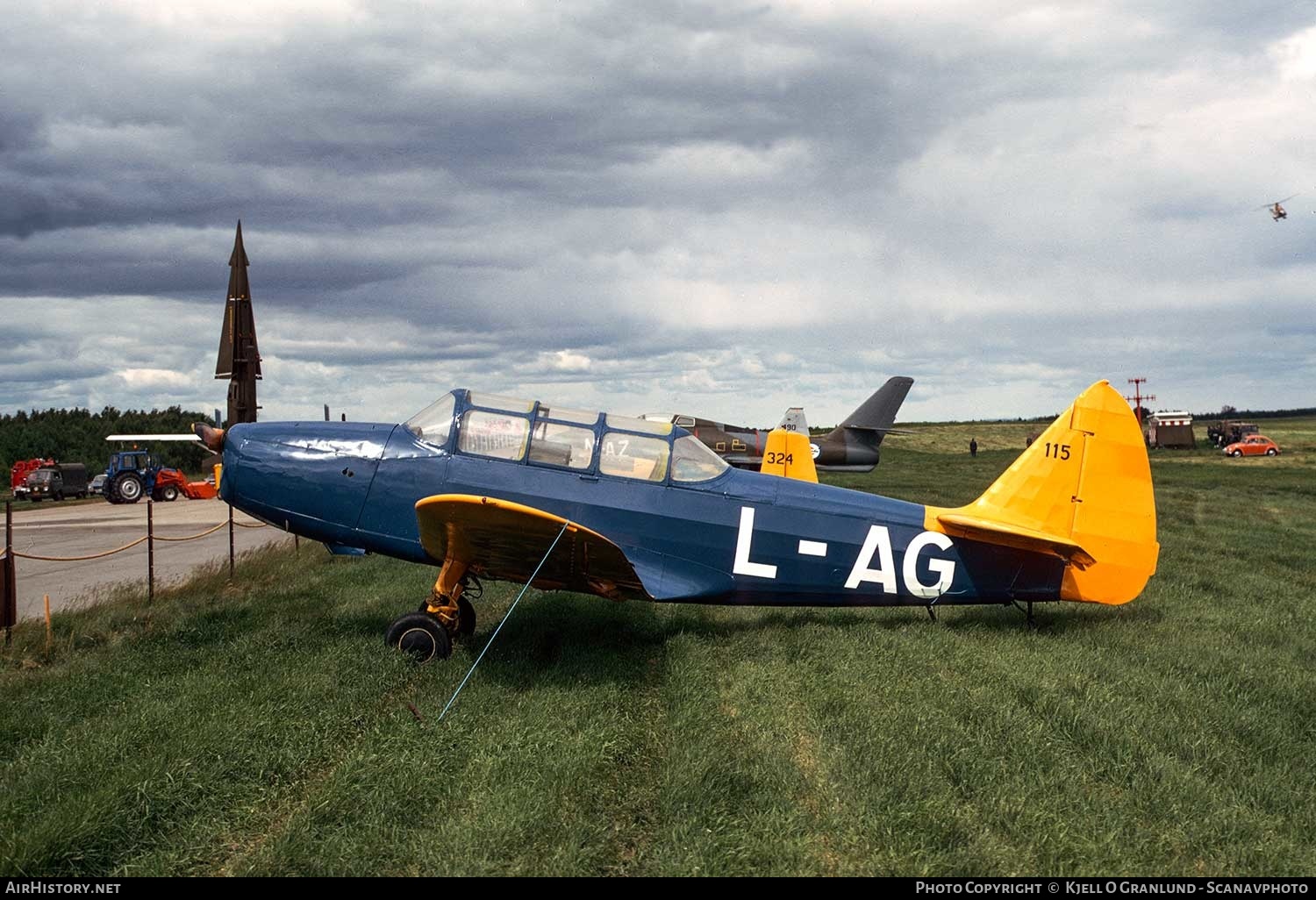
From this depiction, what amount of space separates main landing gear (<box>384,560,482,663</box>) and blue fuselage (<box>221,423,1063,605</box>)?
44 centimetres

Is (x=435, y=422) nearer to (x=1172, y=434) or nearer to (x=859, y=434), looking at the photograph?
(x=859, y=434)

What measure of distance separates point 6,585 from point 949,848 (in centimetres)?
791

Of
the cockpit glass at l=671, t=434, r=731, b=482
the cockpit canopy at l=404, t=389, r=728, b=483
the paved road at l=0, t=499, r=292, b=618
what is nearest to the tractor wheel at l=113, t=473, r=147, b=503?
the paved road at l=0, t=499, r=292, b=618

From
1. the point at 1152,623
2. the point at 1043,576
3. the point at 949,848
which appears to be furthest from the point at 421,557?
the point at 1152,623

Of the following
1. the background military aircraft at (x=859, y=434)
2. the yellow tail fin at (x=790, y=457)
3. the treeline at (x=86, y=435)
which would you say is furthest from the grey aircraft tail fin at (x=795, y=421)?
the treeline at (x=86, y=435)

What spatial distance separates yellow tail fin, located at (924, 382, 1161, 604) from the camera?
803cm

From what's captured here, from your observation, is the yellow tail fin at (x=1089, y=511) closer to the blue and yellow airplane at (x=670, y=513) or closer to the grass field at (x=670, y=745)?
the blue and yellow airplane at (x=670, y=513)

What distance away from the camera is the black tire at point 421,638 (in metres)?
7.15

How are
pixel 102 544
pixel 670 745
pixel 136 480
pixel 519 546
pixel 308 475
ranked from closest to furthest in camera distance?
pixel 670 745 < pixel 519 546 < pixel 308 475 < pixel 102 544 < pixel 136 480

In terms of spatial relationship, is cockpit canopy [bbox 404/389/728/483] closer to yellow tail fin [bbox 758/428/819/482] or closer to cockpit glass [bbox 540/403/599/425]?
cockpit glass [bbox 540/403/599/425]

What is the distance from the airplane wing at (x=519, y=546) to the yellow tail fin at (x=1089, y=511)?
2993 millimetres

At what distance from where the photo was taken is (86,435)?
50.6 meters

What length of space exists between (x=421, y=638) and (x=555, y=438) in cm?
197

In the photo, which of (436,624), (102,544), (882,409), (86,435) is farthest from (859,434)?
(86,435)
